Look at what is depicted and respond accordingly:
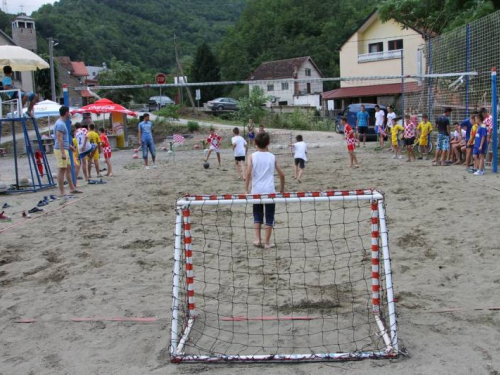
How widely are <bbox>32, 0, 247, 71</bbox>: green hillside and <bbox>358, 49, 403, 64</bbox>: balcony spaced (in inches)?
2215

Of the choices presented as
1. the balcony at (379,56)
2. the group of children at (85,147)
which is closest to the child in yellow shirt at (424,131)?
the group of children at (85,147)

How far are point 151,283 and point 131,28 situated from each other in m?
101

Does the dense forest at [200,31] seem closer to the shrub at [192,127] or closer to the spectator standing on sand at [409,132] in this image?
the shrub at [192,127]

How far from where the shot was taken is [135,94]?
5534 centimetres

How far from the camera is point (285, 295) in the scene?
509 cm

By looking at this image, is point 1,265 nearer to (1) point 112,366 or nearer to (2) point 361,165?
(1) point 112,366

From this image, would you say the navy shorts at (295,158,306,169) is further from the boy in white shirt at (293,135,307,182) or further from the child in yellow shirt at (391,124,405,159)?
the child in yellow shirt at (391,124,405,159)

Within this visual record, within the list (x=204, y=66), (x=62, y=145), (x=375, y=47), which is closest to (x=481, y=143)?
(x=62, y=145)

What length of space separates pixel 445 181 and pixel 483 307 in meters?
7.03

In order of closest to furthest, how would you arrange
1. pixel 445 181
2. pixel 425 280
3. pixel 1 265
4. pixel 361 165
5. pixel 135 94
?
pixel 425 280 → pixel 1 265 → pixel 445 181 → pixel 361 165 → pixel 135 94

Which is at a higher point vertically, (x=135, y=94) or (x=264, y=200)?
(x=135, y=94)

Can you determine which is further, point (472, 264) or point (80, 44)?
point (80, 44)

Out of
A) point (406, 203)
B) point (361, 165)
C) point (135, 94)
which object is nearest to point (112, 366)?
point (406, 203)

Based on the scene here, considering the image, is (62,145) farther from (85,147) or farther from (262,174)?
(262,174)
